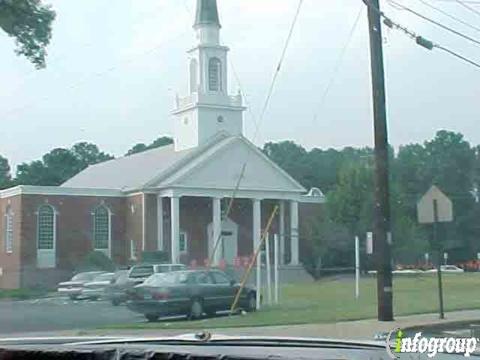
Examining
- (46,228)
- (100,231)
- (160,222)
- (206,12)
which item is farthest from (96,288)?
(206,12)

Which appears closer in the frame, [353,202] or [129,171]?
[353,202]

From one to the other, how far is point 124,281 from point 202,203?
943 inches

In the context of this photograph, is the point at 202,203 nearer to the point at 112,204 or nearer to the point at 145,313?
the point at 112,204

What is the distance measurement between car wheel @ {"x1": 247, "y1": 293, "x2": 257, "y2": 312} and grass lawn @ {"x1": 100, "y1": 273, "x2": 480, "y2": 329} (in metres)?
0.34

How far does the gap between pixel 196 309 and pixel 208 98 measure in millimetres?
32769

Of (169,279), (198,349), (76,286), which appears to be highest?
(198,349)

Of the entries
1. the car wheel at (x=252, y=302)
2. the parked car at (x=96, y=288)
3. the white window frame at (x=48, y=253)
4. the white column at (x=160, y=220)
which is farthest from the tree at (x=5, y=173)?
the car wheel at (x=252, y=302)

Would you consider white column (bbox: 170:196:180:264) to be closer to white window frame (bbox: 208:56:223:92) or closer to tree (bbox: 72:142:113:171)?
white window frame (bbox: 208:56:223:92)

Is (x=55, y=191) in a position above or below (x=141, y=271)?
above

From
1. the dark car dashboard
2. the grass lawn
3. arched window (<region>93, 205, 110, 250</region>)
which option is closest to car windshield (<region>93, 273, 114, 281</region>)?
the grass lawn

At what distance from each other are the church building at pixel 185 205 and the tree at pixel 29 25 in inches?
1047

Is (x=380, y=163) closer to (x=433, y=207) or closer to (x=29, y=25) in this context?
(x=433, y=207)

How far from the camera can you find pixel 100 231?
53688mm

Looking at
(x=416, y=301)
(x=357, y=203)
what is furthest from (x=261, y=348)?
(x=357, y=203)
